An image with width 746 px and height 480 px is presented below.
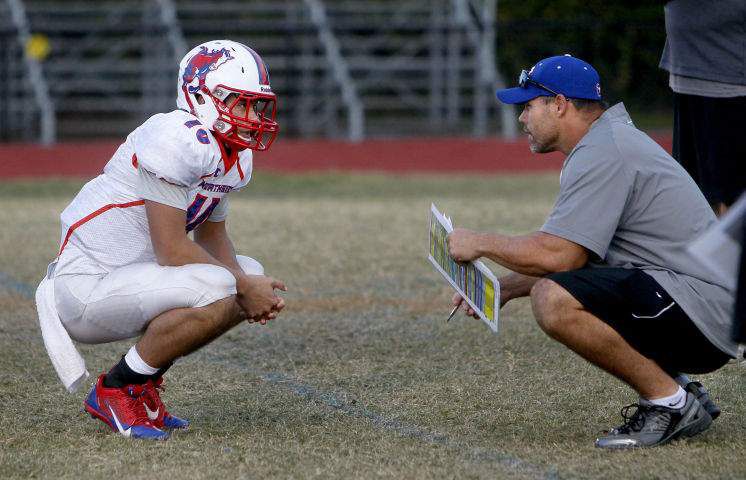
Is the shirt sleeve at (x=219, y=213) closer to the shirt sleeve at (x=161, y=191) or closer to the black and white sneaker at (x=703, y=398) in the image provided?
the shirt sleeve at (x=161, y=191)

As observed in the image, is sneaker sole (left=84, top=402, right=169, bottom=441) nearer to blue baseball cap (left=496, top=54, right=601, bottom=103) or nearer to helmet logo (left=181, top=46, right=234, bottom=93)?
helmet logo (left=181, top=46, right=234, bottom=93)

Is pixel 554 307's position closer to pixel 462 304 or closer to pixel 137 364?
pixel 462 304

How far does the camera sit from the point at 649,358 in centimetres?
411

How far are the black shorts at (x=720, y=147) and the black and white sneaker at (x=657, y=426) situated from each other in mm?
1705

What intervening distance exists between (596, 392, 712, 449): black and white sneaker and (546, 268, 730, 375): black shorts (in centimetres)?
19

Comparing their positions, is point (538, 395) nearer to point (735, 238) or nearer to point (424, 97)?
point (735, 238)

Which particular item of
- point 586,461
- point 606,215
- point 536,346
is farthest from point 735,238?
point 536,346

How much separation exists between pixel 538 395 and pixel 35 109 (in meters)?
14.1

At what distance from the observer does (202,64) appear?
14.3 feet

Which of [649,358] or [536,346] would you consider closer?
[649,358]

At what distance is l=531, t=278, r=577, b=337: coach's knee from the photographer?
402 cm

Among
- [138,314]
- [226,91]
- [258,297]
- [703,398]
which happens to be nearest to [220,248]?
[258,297]

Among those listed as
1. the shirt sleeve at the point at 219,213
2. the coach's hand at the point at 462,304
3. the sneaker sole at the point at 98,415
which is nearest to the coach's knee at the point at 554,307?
the coach's hand at the point at 462,304

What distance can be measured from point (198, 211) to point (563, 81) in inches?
54.7
